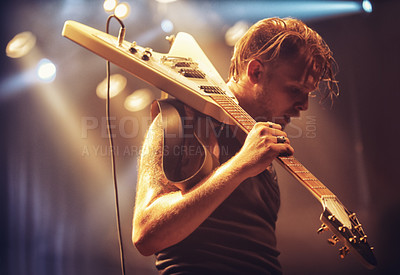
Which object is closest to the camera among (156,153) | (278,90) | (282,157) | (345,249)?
(345,249)

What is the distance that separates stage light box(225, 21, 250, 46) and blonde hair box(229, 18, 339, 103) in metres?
1.16

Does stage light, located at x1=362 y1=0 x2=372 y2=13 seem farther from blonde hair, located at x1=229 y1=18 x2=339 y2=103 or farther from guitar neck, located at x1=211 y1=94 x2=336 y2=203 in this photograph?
guitar neck, located at x1=211 y1=94 x2=336 y2=203

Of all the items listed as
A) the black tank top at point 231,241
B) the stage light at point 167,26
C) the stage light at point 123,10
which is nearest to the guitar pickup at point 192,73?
the black tank top at point 231,241

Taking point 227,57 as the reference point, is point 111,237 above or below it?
below

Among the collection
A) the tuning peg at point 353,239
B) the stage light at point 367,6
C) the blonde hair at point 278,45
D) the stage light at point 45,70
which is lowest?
the tuning peg at point 353,239

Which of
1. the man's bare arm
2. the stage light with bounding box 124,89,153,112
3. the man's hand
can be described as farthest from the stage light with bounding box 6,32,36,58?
the man's hand

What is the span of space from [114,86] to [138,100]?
0.28m

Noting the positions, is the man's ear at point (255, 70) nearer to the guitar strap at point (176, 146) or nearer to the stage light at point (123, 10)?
the guitar strap at point (176, 146)

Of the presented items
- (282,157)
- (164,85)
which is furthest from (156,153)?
(282,157)

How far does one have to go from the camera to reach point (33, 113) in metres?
2.81

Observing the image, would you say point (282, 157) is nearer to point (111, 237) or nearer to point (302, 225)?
point (302, 225)

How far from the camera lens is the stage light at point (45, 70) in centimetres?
283

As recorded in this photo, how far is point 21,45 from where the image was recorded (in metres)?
2.75

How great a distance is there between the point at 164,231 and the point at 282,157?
43cm
